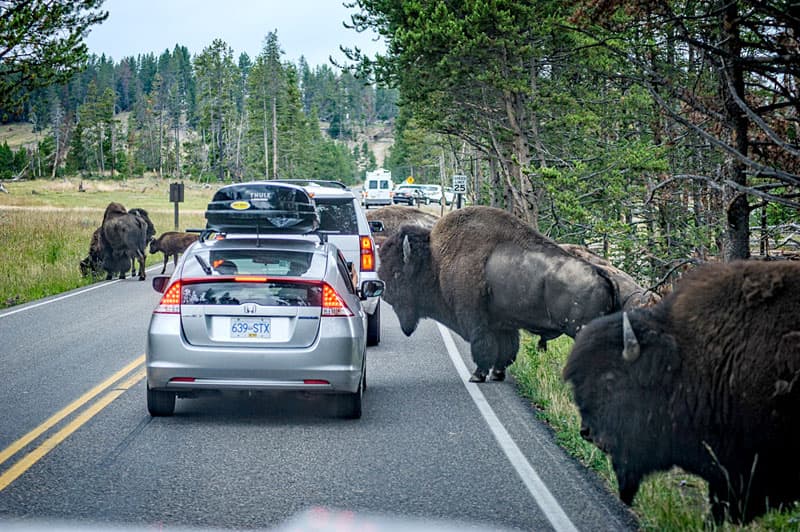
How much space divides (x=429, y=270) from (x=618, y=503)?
556 cm

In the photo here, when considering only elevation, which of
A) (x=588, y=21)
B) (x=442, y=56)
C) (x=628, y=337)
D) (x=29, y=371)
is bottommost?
(x=29, y=371)

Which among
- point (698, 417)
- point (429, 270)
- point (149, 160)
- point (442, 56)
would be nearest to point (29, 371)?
point (429, 270)

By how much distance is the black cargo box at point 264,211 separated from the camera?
10.1 meters

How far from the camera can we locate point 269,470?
21.3ft

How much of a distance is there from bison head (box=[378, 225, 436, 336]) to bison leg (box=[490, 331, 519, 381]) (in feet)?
3.86

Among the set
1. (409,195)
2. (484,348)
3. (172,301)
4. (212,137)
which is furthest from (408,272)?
(212,137)

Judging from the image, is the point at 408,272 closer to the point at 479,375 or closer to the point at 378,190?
the point at 479,375

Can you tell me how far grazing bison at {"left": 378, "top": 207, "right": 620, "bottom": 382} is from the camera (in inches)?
382

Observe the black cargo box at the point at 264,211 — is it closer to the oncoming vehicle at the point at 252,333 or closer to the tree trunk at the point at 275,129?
the oncoming vehicle at the point at 252,333

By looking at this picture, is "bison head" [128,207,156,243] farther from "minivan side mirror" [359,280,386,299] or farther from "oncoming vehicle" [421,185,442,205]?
"oncoming vehicle" [421,185,442,205]

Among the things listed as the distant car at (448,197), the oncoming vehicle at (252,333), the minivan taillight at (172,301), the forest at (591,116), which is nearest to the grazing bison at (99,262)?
the forest at (591,116)

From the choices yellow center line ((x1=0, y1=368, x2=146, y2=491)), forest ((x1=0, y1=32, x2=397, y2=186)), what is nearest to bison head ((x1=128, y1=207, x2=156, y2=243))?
yellow center line ((x1=0, y1=368, x2=146, y2=491))

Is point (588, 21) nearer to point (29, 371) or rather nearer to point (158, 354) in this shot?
point (158, 354)

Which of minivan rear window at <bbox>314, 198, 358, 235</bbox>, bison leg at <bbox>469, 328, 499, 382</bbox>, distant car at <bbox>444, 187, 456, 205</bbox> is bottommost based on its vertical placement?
bison leg at <bbox>469, 328, 499, 382</bbox>
